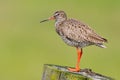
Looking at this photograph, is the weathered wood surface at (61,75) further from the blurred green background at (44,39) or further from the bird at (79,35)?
the blurred green background at (44,39)

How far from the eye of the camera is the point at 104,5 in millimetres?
32406

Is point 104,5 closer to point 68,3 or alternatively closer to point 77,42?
point 68,3

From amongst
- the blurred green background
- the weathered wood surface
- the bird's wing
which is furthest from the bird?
the blurred green background

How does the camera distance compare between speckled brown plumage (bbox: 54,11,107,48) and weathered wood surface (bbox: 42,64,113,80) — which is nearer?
weathered wood surface (bbox: 42,64,113,80)

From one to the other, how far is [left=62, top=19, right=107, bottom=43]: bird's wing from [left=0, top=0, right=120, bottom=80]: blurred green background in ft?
18.8

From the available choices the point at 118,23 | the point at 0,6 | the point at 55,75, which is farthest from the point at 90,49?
the point at 55,75

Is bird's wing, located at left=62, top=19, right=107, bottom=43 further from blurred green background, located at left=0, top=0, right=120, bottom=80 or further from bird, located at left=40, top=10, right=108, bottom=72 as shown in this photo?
blurred green background, located at left=0, top=0, right=120, bottom=80

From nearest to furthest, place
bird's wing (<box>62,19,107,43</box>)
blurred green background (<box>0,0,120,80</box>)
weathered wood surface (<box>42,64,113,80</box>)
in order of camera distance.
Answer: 1. weathered wood surface (<box>42,64,113,80</box>)
2. bird's wing (<box>62,19,107,43</box>)
3. blurred green background (<box>0,0,120,80</box>)

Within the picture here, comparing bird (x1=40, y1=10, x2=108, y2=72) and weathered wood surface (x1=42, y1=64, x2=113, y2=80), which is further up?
bird (x1=40, y1=10, x2=108, y2=72)

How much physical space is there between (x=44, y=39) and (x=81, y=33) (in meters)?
11.5

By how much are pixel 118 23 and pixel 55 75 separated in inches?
697

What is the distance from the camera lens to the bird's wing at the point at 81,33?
42.9 feet

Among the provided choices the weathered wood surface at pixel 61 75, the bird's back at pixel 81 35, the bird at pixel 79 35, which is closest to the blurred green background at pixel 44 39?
the bird at pixel 79 35

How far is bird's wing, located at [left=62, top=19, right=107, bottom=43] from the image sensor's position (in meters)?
13.1
